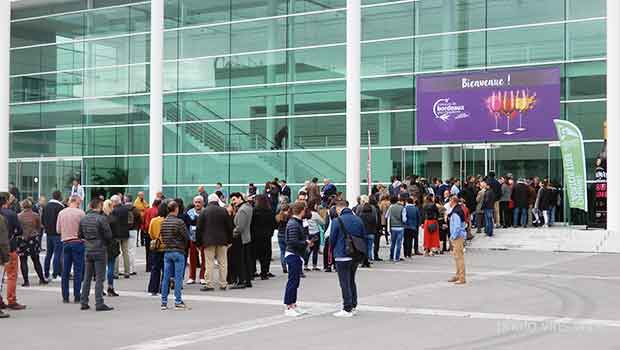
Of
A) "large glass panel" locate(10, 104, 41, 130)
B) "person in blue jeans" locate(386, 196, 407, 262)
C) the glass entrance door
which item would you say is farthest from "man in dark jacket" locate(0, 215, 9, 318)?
"large glass panel" locate(10, 104, 41, 130)

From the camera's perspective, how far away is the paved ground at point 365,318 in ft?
34.8

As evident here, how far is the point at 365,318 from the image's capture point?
1259 cm

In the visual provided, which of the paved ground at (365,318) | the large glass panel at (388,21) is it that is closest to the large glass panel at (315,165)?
the large glass panel at (388,21)

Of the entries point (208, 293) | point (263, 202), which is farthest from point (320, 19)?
point (208, 293)

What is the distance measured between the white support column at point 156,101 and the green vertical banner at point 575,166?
→ 53.7 feet

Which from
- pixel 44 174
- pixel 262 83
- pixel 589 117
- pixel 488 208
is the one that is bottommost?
pixel 488 208

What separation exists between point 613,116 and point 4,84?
2602 centimetres

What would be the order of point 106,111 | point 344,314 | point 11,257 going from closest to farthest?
point 344,314 → point 11,257 → point 106,111

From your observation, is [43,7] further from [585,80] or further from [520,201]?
[585,80]

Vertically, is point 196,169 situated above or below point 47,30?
below

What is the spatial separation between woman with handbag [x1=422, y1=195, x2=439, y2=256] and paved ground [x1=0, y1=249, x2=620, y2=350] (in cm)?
455

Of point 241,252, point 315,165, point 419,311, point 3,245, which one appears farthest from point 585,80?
point 3,245

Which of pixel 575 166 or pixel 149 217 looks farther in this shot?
pixel 575 166

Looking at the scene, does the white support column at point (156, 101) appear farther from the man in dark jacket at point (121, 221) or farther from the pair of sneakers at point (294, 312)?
the pair of sneakers at point (294, 312)
